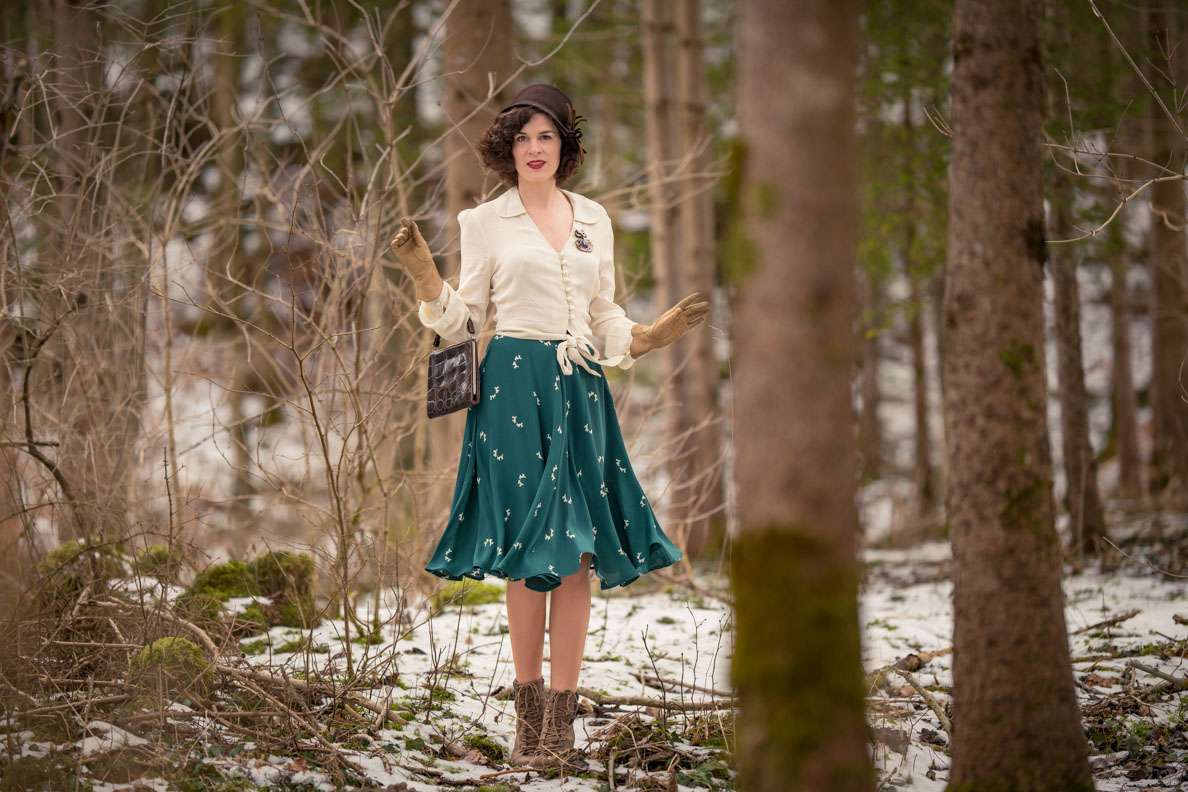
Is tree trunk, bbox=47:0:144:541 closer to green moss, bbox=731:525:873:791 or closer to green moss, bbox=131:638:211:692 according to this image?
green moss, bbox=131:638:211:692

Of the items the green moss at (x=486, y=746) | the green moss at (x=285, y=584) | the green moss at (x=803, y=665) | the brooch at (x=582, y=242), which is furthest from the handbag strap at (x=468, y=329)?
the green moss at (x=803, y=665)

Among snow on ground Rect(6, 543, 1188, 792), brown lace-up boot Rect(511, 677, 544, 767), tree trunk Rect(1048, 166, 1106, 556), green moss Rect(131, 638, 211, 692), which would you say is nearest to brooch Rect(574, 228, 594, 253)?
snow on ground Rect(6, 543, 1188, 792)

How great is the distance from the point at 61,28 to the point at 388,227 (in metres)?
3.97

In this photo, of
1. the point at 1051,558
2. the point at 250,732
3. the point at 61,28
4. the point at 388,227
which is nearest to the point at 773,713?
the point at 1051,558

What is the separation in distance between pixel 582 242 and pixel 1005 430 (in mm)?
1549

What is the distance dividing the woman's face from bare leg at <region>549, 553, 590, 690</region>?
125 cm

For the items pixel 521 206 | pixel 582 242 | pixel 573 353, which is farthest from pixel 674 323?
pixel 521 206

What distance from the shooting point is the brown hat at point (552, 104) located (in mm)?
3041

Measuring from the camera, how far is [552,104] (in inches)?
121

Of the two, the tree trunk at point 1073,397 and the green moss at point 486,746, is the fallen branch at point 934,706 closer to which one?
the green moss at point 486,746

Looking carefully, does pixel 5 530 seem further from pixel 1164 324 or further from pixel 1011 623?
pixel 1164 324

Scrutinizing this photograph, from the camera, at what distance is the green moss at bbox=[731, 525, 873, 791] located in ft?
5.64

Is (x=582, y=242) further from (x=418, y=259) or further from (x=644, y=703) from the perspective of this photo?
(x=644, y=703)

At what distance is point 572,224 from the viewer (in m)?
3.15
